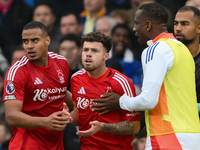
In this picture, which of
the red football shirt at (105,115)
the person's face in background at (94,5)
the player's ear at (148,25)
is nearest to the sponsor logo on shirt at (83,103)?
the red football shirt at (105,115)

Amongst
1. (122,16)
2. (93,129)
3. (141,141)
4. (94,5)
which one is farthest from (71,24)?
(93,129)

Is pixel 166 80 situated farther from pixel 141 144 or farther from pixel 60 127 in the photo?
pixel 141 144

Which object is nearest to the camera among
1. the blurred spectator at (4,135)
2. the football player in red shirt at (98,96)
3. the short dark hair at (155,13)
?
the short dark hair at (155,13)

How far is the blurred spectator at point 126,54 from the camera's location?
25.2 feet

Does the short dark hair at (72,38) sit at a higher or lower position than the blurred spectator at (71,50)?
higher

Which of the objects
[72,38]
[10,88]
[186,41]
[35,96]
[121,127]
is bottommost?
[121,127]

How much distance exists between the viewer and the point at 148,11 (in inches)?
176

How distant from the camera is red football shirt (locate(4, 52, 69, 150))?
470cm

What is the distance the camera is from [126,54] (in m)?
7.92

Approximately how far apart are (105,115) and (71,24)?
15.1 ft

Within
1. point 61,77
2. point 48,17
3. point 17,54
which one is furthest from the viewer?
point 48,17

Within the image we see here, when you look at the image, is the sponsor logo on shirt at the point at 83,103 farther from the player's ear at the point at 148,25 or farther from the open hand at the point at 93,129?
the player's ear at the point at 148,25

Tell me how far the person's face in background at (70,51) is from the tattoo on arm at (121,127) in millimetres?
3251

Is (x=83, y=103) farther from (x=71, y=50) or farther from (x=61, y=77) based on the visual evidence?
(x=71, y=50)
